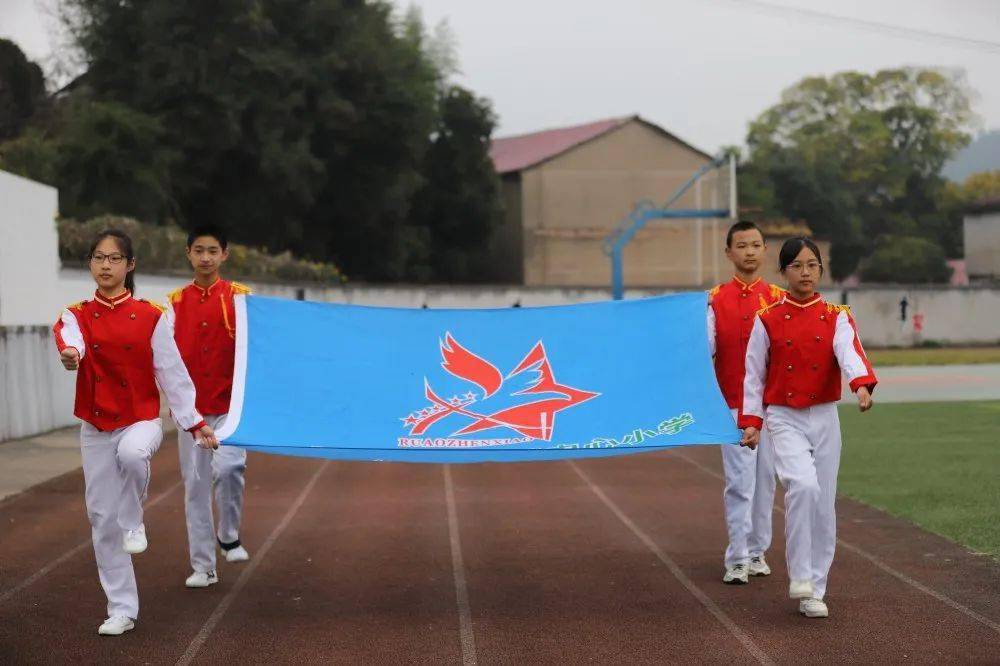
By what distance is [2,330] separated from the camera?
1898 centimetres

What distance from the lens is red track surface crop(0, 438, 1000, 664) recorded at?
23.0 ft

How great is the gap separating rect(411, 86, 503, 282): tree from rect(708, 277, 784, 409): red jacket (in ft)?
181

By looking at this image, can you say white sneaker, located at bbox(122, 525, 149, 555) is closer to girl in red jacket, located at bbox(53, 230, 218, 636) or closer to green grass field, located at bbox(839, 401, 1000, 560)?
girl in red jacket, located at bbox(53, 230, 218, 636)

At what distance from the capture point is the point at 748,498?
8852mm

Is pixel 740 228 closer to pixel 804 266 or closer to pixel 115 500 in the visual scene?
pixel 804 266

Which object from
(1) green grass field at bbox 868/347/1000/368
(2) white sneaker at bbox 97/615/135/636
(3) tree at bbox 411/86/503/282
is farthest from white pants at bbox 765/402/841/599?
(3) tree at bbox 411/86/503/282

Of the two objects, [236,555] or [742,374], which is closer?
[742,374]

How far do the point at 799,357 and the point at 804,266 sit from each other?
1.57 feet

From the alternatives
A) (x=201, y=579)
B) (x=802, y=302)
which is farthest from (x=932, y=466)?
(x=201, y=579)

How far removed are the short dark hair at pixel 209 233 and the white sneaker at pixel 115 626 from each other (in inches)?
96.7

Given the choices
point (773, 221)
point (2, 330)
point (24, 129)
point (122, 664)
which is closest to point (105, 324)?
point (122, 664)

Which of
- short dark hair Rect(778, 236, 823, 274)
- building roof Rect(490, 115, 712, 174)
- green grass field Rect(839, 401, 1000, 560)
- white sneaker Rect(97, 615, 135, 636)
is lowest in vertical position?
green grass field Rect(839, 401, 1000, 560)

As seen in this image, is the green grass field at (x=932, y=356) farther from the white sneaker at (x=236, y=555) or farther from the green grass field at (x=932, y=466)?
the white sneaker at (x=236, y=555)

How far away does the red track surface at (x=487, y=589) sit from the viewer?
7004 millimetres
